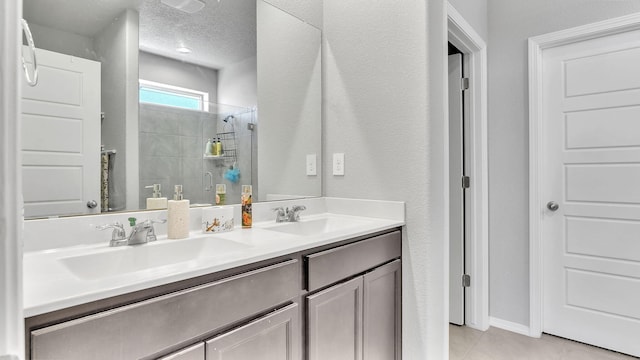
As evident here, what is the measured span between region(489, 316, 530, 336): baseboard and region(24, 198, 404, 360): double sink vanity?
1.23 m

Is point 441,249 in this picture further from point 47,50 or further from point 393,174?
point 47,50

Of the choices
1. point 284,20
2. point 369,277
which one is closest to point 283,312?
point 369,277

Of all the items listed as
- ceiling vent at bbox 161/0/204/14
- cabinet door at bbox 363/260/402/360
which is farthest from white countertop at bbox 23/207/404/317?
ceiling vent at bbox 161/0/204/14

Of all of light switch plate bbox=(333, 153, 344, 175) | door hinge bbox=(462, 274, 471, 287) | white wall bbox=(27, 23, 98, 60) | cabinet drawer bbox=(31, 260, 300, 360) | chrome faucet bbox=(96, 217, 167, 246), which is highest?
white wall bbox=(27, 23, 98, 60)

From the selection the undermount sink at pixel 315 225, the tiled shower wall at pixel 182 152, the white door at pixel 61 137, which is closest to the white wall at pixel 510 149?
the undermount sink at pixel 315 225

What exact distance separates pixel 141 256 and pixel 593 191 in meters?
2.52

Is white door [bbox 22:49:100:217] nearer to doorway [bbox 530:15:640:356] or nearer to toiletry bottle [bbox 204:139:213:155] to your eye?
toiletry bottle [bbox 204:139:213:155]

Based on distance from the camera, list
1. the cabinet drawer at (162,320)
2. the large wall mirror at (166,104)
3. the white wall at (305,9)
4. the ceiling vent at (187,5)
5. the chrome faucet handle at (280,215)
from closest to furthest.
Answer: the cabinet drawer at (162,320)
the large wall mirror at (166,104)
the ceiling vent at (187,5)
the chrome faucet handle at (280,215)
the white wall at (305,9)

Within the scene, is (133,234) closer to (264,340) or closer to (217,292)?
(217,292)

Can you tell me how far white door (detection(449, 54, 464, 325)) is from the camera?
8.02 ft

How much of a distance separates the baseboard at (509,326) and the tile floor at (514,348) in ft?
0.11

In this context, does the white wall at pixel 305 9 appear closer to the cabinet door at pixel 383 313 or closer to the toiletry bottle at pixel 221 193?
the toiletry bottle at pixel 221 193

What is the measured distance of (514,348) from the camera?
213 cm

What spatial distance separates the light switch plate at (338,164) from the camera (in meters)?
1.91
